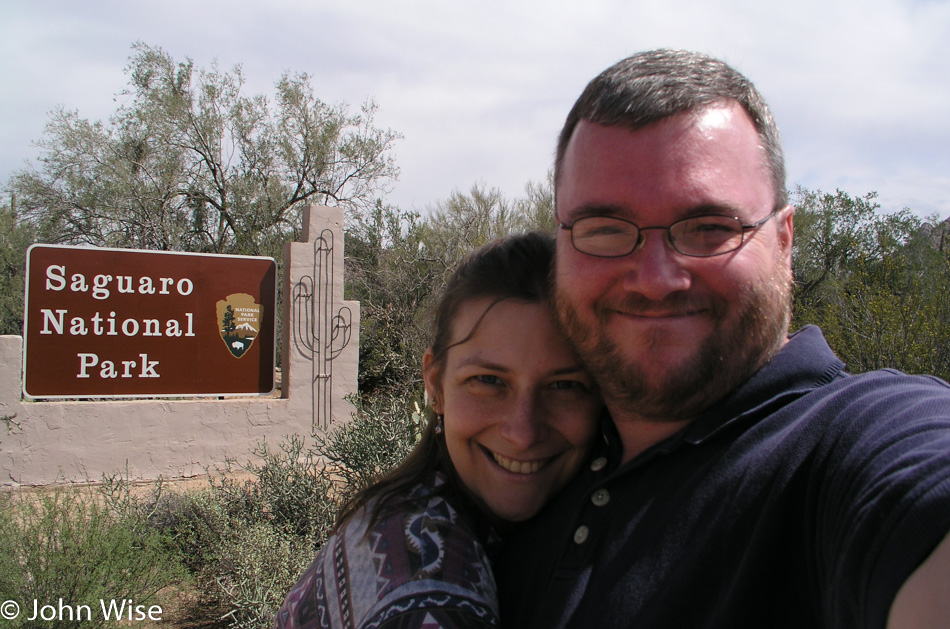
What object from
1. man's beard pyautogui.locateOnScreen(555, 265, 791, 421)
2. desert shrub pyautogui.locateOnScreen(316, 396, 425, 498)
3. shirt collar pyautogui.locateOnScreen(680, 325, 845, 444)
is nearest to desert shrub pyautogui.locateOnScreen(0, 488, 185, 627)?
desert shrub pyautogui.locateOnScreen(316, 396, 425, 498)

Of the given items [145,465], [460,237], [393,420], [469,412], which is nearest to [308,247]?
[145,465]

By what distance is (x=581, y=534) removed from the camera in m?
1.22

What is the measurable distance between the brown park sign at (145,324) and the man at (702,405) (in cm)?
728

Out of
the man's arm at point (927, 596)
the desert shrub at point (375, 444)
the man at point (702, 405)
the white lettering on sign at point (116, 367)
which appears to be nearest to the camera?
the man's arm at point (927, 596)

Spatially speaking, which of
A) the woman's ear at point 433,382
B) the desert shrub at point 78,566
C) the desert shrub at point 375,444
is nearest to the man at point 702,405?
the woman's ear at point 433,382

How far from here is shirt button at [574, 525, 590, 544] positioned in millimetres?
1206

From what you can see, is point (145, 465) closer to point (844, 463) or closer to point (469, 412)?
point (469, 412)

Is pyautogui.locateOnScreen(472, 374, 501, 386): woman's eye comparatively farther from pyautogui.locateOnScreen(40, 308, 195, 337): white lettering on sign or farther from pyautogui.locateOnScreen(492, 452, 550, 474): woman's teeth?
pyautogui.locateOnScreen(40, 308, 195, 337): white lettering on sign

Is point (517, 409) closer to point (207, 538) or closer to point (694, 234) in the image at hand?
point (694, 234)

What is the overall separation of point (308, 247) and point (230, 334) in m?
1.47

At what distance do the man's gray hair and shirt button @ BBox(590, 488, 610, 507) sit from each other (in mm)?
650

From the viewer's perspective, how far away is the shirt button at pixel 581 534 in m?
1.21

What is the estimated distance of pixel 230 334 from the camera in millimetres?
8102

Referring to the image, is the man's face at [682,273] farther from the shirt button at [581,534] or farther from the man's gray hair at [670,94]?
the shirt button at [581,534]
